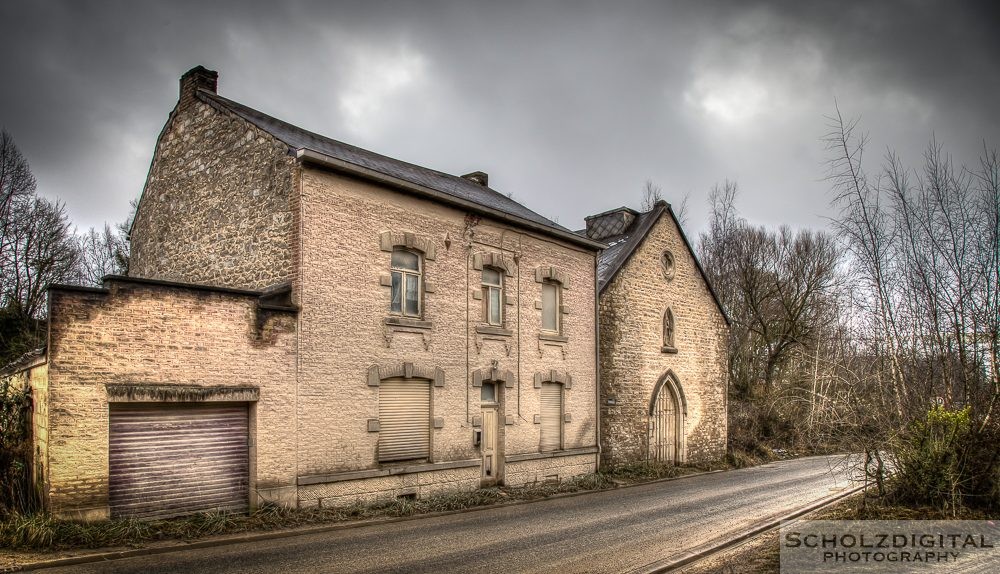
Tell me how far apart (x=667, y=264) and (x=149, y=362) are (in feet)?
55.1

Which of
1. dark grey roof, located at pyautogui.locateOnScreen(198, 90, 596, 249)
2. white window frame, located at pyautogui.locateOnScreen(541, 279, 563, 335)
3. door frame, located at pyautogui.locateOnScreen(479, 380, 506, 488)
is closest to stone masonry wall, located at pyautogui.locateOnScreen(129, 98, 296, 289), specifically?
dark grey roof, located at pyautogui.locateOnScreen(198, 90, 596, 249)

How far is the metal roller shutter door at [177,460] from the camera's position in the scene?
10789mm

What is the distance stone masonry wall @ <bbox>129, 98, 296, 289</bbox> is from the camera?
45.4 feet

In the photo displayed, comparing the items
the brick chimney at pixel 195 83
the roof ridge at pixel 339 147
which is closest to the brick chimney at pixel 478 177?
the roof ridge at pixel 339 147

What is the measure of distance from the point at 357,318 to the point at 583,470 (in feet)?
28.5

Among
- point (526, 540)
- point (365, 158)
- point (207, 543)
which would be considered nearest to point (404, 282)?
point (365, 158)

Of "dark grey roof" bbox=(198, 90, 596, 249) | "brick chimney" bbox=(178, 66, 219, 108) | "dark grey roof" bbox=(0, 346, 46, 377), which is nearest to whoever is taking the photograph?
"dark grey roof" bbox=(0, 346, 46, 377)

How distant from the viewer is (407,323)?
14820mm

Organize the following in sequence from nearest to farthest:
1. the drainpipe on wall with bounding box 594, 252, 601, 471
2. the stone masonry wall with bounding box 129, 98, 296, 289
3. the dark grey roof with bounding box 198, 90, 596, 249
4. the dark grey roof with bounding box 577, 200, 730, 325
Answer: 1. the stone masonry wall with bounding box 129, 98, 296, 289
2. the dark grey roof with bounding box 198, 90, 596, 249
3. the drainpipe on wall with bounding box 594, 252, 601, 471
4. the dark grey roof with bounding box 577, 200, 730, 325

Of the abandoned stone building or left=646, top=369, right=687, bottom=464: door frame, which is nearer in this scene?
the abandoned stone building

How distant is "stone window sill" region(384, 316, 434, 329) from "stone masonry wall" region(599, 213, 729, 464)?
7.23m

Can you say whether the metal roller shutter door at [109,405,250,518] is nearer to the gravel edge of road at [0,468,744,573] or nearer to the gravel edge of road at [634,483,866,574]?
the gravel edge of road at [0,468,744,573]

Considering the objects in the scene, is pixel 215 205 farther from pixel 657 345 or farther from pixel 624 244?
pixel 657 345

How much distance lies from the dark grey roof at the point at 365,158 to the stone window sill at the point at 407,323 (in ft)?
9.48
